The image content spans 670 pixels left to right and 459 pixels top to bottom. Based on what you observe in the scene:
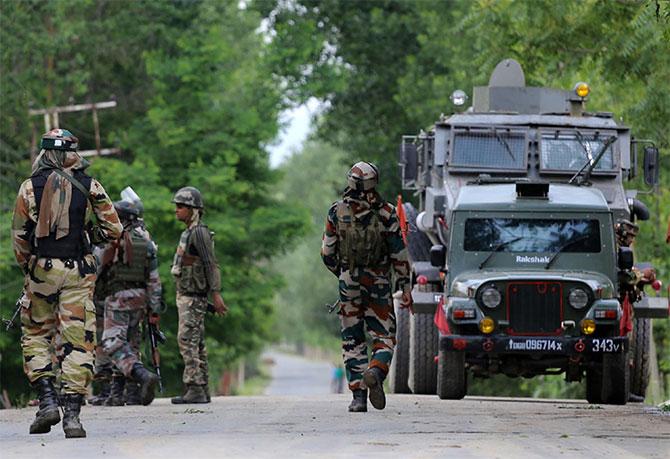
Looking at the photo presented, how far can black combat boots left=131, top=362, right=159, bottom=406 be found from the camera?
57.6 feet

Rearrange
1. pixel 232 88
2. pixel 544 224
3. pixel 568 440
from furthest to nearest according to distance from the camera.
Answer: pixel 232 88 < pixel 544 224 < pixel 568 440

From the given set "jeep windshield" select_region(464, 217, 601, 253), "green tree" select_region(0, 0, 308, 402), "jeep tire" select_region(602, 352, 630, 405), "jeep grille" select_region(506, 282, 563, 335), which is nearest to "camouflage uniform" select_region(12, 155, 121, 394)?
"jeep grille" select_region(506, 282, 563, 335)

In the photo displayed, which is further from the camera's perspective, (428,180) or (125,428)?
(428,180)

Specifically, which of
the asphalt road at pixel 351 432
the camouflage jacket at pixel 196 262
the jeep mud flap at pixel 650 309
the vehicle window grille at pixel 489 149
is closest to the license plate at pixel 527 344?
the asphalt road at pixel 351 432

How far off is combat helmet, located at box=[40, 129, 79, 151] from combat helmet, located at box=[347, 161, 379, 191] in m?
2.85

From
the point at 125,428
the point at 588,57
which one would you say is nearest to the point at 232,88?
the point at 588,57

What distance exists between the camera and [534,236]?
17.4 metres

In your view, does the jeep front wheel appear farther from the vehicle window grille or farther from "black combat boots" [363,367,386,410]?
the vehicle window grille

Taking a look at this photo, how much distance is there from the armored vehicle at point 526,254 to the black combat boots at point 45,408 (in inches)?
202

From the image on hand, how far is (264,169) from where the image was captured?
4297 cm

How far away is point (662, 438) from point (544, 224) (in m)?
5.49

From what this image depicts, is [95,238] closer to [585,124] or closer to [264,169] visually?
[585,124]

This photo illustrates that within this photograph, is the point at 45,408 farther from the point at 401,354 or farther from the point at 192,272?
the point at 401,354

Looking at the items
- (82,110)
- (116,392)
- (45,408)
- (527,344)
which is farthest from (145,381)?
(82,110)
